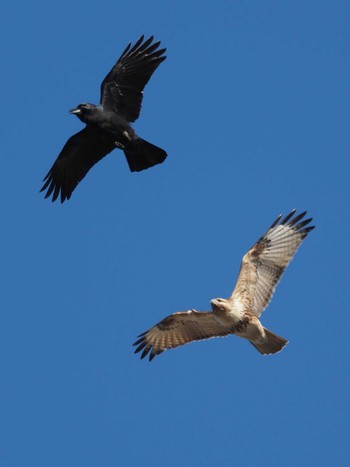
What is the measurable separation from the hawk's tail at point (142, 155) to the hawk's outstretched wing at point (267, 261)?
75.5 inches

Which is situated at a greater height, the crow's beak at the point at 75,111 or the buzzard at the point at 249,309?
the crow's beak at the point at 75,111

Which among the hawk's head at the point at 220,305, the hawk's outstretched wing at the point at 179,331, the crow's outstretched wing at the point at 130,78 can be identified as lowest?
the hawk's outstretched wing at the point at 179,331

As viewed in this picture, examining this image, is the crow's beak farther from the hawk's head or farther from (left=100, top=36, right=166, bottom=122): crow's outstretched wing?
the hawk's head

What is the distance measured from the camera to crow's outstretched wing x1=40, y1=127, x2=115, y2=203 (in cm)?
1511

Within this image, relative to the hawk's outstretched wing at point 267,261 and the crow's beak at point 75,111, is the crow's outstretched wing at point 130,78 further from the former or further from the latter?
the hawk's outstretched wing at point 267,261

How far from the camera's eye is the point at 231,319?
1224 centimetres

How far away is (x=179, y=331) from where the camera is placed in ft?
41.9

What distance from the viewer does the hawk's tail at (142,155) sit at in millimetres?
14203

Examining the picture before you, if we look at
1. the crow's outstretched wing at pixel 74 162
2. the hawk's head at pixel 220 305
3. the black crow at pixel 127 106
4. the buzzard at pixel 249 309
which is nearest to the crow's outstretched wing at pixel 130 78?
the black crow at pixel 127 106

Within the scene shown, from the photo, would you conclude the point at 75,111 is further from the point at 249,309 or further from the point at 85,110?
the point at 249,309

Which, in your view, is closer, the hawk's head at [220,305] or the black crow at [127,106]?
the hawk's head at [220,305]

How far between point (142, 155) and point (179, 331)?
2.74 metres

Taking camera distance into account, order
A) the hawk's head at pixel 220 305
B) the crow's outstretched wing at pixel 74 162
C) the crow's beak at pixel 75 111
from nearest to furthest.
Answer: the hawk's head at pixel 220 305, the crow's beak at pixel 75 111, the crow's outstretched wing at pixel 74 162

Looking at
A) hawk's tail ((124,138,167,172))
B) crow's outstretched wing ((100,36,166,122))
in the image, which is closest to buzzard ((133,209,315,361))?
hawk's tail ((124,138,167,172))
